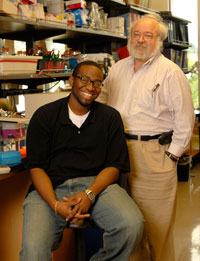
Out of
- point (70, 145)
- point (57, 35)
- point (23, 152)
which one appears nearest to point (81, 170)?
point (70, 145)

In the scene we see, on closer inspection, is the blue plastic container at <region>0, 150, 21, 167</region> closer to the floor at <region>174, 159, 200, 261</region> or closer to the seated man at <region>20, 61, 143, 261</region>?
the seated man at <region>20, 61, 143, 261</region>

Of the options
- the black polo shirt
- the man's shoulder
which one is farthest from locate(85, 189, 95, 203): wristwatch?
the man's shoulder

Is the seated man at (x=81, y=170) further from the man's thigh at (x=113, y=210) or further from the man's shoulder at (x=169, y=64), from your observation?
the man's shoulder at (x=169, y=64)

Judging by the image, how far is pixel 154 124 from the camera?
229 cm

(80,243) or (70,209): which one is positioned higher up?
(70,209)

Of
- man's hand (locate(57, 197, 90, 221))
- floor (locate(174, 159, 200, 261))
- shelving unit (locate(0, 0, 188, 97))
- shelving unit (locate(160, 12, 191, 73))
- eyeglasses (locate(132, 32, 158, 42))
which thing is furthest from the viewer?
shelving unit (locate(160, 12, 191, 73))

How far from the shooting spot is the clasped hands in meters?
1.77

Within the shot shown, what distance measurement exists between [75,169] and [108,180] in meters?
0.18

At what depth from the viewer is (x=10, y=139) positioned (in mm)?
2076

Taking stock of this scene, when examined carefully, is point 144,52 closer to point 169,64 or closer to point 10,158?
point 169,64

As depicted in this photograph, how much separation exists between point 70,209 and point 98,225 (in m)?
0.18

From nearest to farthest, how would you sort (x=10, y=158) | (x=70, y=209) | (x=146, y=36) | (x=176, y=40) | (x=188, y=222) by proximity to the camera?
(x=70, y=209) < (x=10, y=158) < (x=146, y=36) < (x=188, y=222) < (x=176, y=40)

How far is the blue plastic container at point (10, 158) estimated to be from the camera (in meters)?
1.89

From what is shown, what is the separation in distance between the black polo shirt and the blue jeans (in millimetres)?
94
